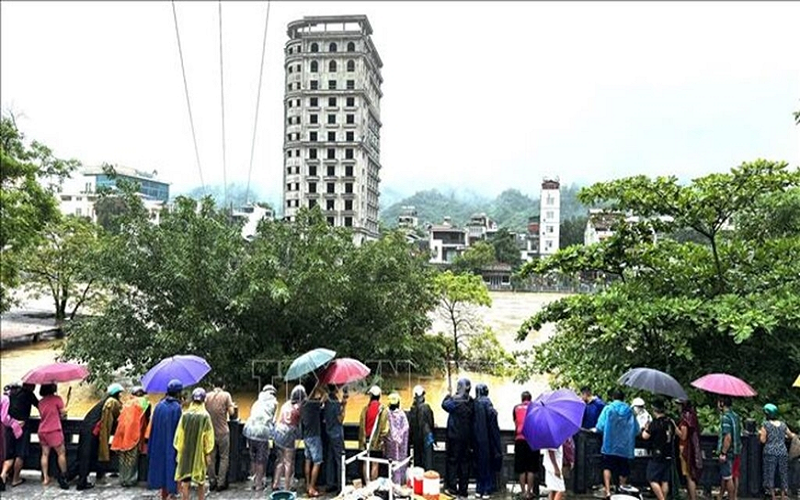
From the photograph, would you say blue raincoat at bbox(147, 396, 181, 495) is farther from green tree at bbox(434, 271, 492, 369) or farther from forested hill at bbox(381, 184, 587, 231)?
forested hill at bbox(381, 184, 587, 231)

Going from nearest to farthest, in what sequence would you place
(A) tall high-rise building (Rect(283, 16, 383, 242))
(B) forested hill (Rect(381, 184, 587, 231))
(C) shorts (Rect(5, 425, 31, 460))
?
(C) shorts (Rect(5, 425, 31, 460)) → (A) tall high-rise building (Rect(283, 16, 383, 242)) → (B) forested hill (Rect(381, 184, 587, 231))

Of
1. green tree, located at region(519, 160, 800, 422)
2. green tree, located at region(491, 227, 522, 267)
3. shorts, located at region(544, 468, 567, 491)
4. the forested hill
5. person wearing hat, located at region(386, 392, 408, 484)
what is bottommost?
shorts, located at region(544, 468, 567, 491)

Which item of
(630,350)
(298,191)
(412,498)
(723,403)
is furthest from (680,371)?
(298,191)

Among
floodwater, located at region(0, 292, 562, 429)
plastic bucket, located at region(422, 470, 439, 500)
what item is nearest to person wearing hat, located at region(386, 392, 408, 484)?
plastic bucket, located at region(422, 470, 439, 500)

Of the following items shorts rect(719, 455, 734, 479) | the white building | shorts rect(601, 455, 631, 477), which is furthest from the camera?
the white building

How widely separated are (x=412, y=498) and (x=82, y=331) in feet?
41.8

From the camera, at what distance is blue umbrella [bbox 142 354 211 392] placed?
6812 mm

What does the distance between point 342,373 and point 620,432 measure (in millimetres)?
3414

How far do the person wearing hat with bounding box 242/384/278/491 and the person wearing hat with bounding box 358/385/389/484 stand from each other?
115 cm

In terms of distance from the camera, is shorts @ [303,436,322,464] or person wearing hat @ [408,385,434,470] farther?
person wearing hat @ [408,385,434,470]

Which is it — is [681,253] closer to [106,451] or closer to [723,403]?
[723,403]

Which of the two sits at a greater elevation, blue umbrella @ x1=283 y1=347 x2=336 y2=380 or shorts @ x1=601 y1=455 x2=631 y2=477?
blue umbrella @ x1=283 y1=347 x2=336 y2=380

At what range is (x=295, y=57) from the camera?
60.9 metres

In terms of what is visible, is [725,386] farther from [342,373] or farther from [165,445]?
[165,445]
